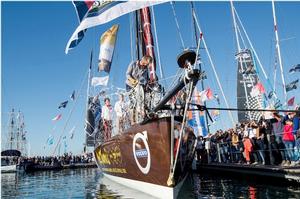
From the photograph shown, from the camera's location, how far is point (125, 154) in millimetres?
15406

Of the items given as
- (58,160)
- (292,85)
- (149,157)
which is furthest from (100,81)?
(58,160)

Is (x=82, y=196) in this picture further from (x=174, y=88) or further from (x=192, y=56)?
(x=192, y=56)

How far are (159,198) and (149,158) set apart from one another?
144 cm

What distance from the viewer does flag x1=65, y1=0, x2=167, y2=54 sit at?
10180 mm

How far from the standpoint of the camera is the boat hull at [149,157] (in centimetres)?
1212

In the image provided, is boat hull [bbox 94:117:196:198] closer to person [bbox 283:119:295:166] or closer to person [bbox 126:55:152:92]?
person [bbox 126:55:152:92]

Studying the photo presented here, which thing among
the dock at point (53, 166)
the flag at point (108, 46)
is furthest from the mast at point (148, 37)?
the dock at point (53, 166)

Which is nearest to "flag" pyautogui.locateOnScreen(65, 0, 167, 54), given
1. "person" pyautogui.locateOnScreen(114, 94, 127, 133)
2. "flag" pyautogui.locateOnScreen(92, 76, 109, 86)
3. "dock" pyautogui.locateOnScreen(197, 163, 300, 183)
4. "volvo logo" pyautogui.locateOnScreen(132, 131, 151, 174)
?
"volvo logo" pyautogui.locateOnScreen(132, 131, 151, 174)

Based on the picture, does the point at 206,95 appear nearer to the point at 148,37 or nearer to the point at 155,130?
the point at 148,37

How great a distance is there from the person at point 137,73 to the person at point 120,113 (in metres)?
0.88

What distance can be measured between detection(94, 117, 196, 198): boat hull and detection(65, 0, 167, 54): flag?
3720mm

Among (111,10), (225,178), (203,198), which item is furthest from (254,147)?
(111,10)

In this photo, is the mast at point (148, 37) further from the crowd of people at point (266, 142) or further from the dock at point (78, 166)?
the dock at point (78, 166)

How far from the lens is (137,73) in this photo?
16.3m
